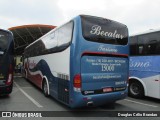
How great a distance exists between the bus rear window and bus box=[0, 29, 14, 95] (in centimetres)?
387

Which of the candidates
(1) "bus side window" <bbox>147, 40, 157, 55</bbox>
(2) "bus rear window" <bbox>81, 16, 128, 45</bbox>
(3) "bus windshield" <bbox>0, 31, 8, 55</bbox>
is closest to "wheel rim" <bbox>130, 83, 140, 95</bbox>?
(1) "bus side window" <bbox>147, 40, 157, 55</bbox>

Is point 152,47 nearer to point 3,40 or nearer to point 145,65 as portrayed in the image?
point 145,65

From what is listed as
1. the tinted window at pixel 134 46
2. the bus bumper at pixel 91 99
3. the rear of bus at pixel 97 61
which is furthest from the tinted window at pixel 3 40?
the tinted window at pixel 134 46

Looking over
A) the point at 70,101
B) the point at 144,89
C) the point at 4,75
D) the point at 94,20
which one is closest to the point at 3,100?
the point at 4,75

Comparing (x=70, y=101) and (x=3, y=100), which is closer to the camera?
(x=70, y=101)

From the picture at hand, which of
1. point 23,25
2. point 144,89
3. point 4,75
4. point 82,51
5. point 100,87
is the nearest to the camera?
point 82,51

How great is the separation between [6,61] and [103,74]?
4.26 meters

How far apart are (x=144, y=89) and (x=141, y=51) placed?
5.75ft

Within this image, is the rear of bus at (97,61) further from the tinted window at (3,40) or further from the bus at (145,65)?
the tinted window at (3,40)

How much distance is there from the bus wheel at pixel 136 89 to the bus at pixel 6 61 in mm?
5763

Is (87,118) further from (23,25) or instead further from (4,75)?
(23,25)

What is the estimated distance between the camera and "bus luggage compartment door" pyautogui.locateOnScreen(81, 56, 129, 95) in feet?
17.8

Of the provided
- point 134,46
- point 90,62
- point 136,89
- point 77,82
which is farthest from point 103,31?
point 136,89

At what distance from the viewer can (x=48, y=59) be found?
785 cm
